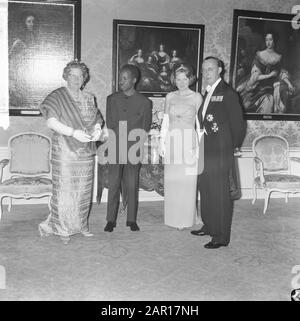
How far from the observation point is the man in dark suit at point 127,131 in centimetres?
427

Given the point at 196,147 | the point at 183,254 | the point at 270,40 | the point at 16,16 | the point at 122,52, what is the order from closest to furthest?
the point at 183,254, the point at 196,147, the point at 16,16, the point at 122,52, the point at 270,40

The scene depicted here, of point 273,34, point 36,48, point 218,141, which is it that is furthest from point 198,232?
point 273,34

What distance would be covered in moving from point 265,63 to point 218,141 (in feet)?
7.99

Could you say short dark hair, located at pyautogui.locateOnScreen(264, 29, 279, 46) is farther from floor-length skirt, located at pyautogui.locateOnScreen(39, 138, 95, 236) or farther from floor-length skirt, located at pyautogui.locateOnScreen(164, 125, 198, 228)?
floor-length skirt, located at pyautogui.locateOnScreen(39, 138, 95, 236)

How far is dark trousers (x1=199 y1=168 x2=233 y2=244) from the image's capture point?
13.0ft

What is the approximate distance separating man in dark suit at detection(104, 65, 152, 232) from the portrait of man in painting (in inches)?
55.1

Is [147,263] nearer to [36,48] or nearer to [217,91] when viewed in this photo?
[217,91]

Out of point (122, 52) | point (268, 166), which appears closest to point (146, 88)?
point (122, 52)

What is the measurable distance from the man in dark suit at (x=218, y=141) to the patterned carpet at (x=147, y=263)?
0.27 meters

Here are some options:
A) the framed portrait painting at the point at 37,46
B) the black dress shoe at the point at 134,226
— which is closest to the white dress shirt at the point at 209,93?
the black dress shoe at the point at 134,226

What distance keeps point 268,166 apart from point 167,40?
84.0 inches

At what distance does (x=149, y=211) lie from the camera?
536cm

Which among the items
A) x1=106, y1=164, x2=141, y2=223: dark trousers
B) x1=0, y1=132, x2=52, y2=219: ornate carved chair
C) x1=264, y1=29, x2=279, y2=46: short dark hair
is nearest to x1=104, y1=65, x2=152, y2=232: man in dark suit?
x1=106, y1=164, x2=141, y2=223: dark trousers
